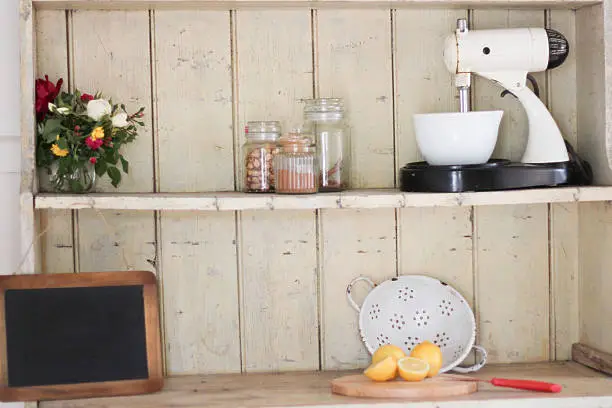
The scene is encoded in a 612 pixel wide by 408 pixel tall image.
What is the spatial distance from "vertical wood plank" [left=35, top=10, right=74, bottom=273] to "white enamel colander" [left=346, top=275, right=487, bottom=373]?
612 millimetres

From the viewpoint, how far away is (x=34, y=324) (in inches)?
63.1

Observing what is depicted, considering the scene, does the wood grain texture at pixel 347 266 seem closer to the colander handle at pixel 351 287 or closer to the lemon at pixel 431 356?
the colander handle at pixel 351 287

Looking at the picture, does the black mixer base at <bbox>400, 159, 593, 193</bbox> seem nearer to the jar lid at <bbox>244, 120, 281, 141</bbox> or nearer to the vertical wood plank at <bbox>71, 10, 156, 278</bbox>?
the jar lid at <bbox>244, 120, 281, 141</bbox>

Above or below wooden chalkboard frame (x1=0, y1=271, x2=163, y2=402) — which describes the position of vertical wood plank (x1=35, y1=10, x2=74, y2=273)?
above

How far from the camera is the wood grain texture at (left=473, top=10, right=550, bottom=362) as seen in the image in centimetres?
187

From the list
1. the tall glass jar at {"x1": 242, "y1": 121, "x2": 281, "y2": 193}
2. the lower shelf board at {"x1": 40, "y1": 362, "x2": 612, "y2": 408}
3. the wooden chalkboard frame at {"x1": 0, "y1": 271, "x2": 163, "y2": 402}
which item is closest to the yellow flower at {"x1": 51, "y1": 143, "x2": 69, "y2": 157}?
the wooden chalkboard frame at {"x1": 0, "y1": 271, "x2": 163, "y2": 402}

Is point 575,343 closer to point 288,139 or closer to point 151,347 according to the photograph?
point 288,139

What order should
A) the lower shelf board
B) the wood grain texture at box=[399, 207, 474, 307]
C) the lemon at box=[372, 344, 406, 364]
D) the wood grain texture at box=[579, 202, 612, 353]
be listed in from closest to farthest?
the lower shelf board → the lemon at box=[372, 344, 406, 364] → the wood grain texture at box=[579, 202, 612, 353] → the wood grain texture at box=[399, 207, 474, 307]

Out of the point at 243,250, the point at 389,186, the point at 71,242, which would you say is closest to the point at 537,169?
the point at 389,186

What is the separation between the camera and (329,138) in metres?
1.76

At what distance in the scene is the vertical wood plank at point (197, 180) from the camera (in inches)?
71.0

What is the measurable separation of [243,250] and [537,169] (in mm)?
623

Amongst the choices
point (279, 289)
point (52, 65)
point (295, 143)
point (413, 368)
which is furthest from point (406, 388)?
point (52, 65)

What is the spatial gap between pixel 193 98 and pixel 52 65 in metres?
0.29
